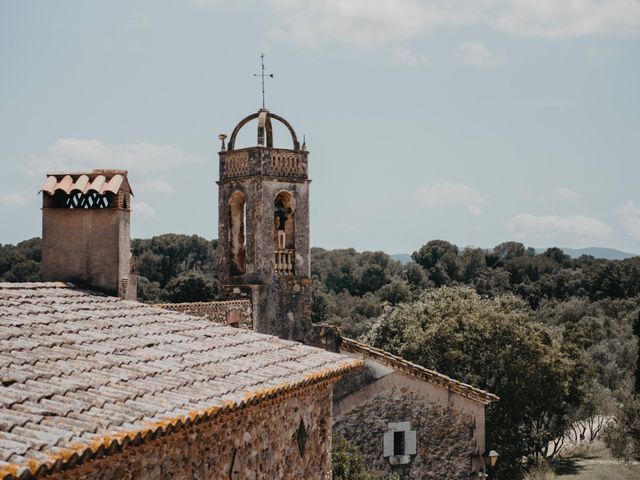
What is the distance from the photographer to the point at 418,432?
19.0 meters

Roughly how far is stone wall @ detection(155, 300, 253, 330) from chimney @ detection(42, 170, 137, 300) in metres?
6.16

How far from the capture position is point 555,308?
51281mm

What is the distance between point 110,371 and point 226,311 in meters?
12.2

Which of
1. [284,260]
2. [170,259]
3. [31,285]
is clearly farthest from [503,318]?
[170,259]

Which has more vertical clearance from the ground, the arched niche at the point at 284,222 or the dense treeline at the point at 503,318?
the arched niche at the point at 284,222

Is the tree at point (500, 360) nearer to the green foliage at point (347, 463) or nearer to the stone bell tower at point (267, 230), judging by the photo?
the stone bell tower at point (267, 230)

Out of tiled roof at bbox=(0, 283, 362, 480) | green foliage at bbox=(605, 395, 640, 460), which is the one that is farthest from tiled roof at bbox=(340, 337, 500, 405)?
green foliage at bbox=(605, 395, 640, 460)

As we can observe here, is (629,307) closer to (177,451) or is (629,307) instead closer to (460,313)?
(460,313)

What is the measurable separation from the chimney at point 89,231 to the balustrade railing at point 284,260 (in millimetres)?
10020

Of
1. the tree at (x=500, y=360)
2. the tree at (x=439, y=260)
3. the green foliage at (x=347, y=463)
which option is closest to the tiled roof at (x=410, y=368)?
the green foliage at (x=347, y=463)

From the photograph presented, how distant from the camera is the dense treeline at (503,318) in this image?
85.8ft

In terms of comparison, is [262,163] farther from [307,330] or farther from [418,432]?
[418,432]

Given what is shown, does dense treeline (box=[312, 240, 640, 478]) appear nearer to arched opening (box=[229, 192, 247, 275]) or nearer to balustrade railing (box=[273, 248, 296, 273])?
balustrade railing (box=[273, 248, 296, 273])

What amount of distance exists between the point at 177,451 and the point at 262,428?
1.49 metres
